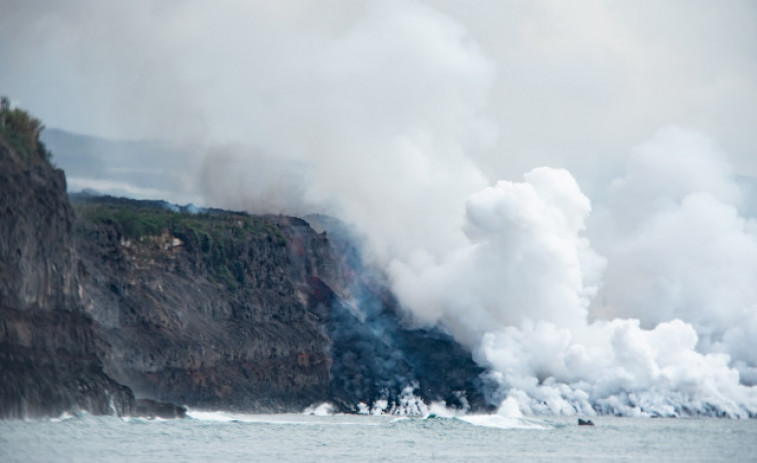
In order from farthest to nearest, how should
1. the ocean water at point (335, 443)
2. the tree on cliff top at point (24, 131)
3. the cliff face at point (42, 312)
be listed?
the tree on cliff top at point (24, 131), the cliff face at point (42, 312), the ocean water at point (335, 443)

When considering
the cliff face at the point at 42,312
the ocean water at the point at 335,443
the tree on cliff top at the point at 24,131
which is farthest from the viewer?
the tree on cliff top at the point at 24,131

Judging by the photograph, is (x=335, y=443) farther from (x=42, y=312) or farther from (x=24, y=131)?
(x=24, y=131)

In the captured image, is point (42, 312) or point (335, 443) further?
point (42, 312)

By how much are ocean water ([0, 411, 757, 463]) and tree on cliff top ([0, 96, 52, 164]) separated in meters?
32.6

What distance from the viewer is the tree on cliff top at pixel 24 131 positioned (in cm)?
15562

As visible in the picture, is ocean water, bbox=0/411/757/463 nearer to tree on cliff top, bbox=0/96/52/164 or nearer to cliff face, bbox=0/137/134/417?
cliff face, bbox=0/137/134/417

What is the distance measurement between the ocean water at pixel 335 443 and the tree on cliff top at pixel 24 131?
107ft

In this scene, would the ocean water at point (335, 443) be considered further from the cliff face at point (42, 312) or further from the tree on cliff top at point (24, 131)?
the tree on cliff top at point (24, 131)

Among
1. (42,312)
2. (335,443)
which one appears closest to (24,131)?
(42,312)


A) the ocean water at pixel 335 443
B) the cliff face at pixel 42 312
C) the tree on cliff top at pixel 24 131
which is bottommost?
the ocean water at pixel 335 443

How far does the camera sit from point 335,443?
138 m

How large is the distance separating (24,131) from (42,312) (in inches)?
1018

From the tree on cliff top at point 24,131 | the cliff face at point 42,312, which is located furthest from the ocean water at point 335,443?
the tree on cliff top at point 24,131

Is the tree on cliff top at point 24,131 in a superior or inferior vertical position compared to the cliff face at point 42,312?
superior
